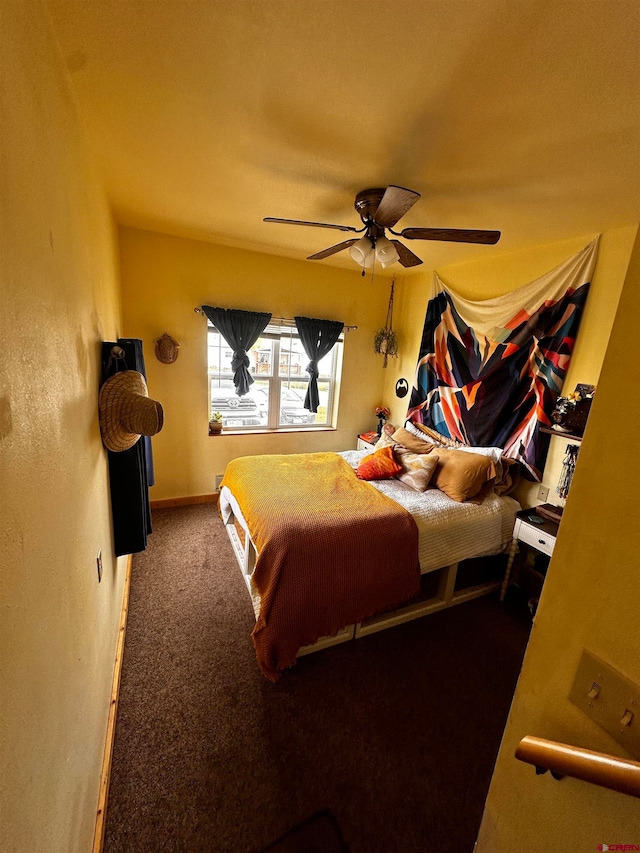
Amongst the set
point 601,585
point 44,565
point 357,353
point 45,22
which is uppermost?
point 45,22

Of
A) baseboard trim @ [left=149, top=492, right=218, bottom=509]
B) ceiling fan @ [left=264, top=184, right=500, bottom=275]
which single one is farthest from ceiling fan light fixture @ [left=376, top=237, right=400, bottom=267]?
baseboard trim @ [left=149, top=492, right=218, bottom=509]

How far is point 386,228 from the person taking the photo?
1.91 meters

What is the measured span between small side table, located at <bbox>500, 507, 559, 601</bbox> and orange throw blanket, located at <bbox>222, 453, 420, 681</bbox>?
828 millimetres

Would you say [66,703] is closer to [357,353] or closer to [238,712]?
[238,712]

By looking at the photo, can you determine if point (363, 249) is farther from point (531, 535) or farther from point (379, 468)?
point (531, 535)

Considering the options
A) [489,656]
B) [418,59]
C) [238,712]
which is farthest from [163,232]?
[489,656]

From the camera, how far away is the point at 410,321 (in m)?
3.76

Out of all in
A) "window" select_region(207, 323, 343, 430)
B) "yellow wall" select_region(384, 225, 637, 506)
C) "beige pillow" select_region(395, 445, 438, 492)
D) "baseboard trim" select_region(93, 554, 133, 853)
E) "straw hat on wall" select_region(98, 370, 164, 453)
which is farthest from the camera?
"window" select_region(207, 323, 343, 430)

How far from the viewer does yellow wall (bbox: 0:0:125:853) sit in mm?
578

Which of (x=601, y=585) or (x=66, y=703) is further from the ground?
(x=601, y=585)

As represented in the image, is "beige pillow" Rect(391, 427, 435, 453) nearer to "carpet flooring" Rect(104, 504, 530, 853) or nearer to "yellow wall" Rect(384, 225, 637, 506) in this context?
"yellow wall" Rect(384, 225, 637, 506)

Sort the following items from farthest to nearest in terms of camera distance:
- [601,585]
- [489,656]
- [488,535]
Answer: [488,535], [489,656], [601,585]

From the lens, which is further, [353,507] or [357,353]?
[357,353]

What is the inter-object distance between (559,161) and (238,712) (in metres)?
2.97
